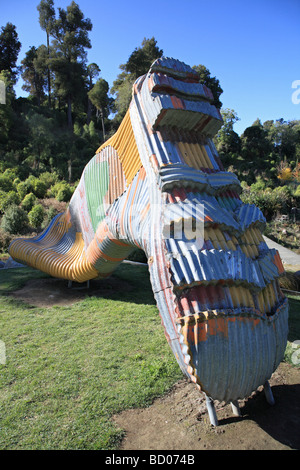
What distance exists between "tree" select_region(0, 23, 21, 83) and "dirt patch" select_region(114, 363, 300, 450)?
36200 millimetres

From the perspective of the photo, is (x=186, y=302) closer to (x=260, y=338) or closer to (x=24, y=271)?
(x=260, y=338)

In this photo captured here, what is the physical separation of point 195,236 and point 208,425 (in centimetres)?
158

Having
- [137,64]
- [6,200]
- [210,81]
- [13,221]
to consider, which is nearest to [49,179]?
[6,200]

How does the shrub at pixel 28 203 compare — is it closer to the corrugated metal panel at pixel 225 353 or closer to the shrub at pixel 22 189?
the shrub at pixel 22 189

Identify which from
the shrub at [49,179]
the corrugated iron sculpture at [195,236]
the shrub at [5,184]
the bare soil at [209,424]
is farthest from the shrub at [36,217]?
the bare soil at [209,424]

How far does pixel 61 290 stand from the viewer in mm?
6770

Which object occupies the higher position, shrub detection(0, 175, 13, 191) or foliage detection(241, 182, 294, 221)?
shrub detection(0, 175, 13, 191)

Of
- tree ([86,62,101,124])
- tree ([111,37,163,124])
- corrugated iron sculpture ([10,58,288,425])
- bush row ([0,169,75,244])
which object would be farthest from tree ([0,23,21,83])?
corrugated iron sculpture ([10,58,288,425])

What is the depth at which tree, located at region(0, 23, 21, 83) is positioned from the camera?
30750 millimetres

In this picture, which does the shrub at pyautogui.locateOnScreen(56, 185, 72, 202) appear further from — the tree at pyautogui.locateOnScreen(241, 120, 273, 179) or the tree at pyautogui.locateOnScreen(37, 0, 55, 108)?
the tree at pyautogui.locateOnScreen(37, 0, 55, 108)

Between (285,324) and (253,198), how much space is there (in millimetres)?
13829

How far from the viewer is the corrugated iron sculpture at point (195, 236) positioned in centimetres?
236

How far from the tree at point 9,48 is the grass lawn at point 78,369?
3311 centimetres
